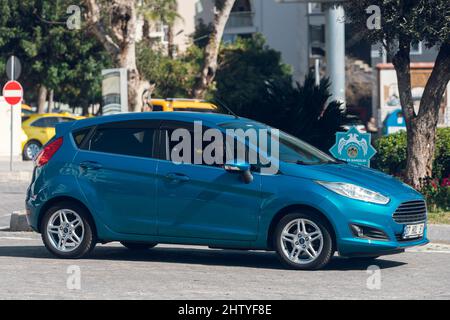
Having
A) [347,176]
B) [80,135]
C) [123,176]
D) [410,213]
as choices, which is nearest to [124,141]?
[123,176]

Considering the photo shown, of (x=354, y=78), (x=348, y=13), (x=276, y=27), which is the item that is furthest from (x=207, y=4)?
(x=348, y=13)

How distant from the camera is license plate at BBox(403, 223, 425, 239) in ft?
36.7

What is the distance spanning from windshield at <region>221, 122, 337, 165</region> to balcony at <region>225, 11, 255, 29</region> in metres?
63.0

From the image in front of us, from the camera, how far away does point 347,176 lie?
11180 mm

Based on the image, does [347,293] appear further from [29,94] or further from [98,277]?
[29,94]

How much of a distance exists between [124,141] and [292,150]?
1819mm

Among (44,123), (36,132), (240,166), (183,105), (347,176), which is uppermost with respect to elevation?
(183,105)

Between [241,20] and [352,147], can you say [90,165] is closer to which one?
[352,147]

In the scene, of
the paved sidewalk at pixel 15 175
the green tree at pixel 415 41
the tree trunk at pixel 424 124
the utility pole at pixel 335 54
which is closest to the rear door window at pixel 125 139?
the green tree at pixel 415 41

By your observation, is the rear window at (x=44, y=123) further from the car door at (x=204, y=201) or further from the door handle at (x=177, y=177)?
the door handle at (x=177, y=177)

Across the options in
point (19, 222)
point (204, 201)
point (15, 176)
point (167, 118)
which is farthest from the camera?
point (15, 176)

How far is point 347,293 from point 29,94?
55159 mm

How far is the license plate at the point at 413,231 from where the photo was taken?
11.2 m
